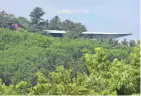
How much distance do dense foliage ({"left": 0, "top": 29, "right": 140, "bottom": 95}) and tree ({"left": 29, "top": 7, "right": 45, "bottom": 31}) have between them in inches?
186

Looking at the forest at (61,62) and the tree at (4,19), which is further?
the tree at (4,19)

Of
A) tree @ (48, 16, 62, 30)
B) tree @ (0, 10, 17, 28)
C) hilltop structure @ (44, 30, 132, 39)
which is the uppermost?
tree @ (0, 10, 17, 28)

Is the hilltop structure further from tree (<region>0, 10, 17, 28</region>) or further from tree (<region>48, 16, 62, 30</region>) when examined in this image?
tree (<region>0, 10, 17, 28</region>)

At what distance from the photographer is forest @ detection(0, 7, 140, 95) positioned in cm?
916

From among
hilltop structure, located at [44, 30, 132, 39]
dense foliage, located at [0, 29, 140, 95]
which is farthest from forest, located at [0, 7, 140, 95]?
hilltop structure, located at [44, 30, 132, 39]

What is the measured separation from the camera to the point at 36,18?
220ft

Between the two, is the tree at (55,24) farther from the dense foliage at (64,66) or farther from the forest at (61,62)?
the dense foliage at (64,66)

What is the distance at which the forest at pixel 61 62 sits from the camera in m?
9.16

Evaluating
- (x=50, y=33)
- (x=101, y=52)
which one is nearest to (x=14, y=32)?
(x=50, y=33)

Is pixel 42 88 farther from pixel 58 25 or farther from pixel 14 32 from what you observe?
pixel 58 25

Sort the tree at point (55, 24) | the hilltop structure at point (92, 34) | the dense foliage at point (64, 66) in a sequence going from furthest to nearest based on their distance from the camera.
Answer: the tree at point (55, 24)
the hilltop structure at point (92, 34)
the dense foliage at point (64, 66)

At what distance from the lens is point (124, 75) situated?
366 inches

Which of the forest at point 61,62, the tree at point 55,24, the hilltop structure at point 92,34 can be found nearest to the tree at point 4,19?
the forest at point 61,62

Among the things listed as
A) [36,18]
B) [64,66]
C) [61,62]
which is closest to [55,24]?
[36,18]
